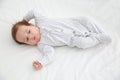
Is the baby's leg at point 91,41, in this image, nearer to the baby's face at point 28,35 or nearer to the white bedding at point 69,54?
the white bedding at point 69,54

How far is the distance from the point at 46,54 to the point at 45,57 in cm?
2

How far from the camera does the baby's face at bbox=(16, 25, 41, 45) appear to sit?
1.48 m

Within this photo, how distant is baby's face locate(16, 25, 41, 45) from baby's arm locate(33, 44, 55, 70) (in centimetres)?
6

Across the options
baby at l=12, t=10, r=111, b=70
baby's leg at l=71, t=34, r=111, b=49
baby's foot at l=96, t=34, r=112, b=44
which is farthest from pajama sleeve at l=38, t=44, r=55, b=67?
baby's foot at l=96, t=34, r=112, b=44

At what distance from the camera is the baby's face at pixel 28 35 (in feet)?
4.87

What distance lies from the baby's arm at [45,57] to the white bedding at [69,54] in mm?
28

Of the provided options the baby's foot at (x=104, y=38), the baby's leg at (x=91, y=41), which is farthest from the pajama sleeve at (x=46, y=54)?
the baby's foot at (x=104, y=38)

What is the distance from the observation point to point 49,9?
177 cm

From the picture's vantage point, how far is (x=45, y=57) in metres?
1.43

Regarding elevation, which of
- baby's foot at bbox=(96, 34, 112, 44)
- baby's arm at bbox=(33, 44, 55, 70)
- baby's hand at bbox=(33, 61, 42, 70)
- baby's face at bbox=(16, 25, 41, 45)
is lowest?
baby's hand at bbox=(33, 61, 42, 70)

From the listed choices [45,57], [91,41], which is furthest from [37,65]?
[91,41]

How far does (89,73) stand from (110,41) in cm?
25

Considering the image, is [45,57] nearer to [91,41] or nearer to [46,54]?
[46,54]

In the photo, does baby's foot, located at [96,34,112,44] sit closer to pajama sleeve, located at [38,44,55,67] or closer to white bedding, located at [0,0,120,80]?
white bedding, located at [0,0,120,80]
